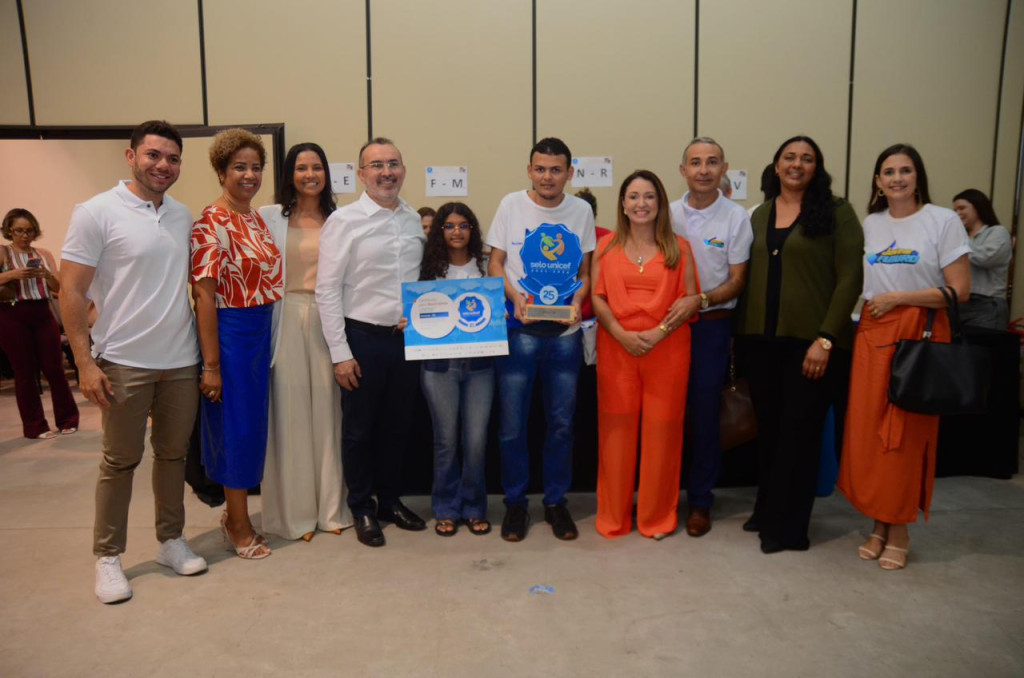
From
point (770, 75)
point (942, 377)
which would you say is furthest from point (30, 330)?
point (770, 75)

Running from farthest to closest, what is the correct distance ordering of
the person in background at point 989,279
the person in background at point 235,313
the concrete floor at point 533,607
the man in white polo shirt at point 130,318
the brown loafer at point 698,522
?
the person in background at point 989,279 < the brown loafer at point 698,522 < the person in background at point 235,313 < the man in white polo shirt at point 130,318 < the concrete floor at point 533,607

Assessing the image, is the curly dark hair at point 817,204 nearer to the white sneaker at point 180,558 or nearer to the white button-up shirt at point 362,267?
the white button-up shirt at point 362,267

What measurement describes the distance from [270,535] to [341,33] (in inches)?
Result: 158

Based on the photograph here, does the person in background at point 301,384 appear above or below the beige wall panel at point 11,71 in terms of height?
below

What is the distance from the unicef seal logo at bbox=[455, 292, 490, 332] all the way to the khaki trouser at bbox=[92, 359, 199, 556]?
A: 1060 millimetres

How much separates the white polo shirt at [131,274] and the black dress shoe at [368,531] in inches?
41.7

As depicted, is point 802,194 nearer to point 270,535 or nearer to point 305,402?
point 305,402

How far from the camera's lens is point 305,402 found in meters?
3.06

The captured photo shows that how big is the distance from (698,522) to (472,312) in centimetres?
139

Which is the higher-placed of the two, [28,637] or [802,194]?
[802,194]

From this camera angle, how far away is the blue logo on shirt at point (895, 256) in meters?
2.66

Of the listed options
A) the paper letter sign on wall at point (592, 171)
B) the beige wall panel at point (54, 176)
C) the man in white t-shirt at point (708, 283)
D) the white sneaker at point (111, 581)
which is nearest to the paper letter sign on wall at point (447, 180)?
the paper letter sign on wall at point (592, 171)

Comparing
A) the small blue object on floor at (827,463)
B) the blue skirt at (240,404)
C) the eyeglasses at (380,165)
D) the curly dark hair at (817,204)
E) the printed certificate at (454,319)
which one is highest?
the eyeglasses at (380,165)

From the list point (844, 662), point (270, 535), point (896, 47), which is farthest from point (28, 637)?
point (896, 47)
